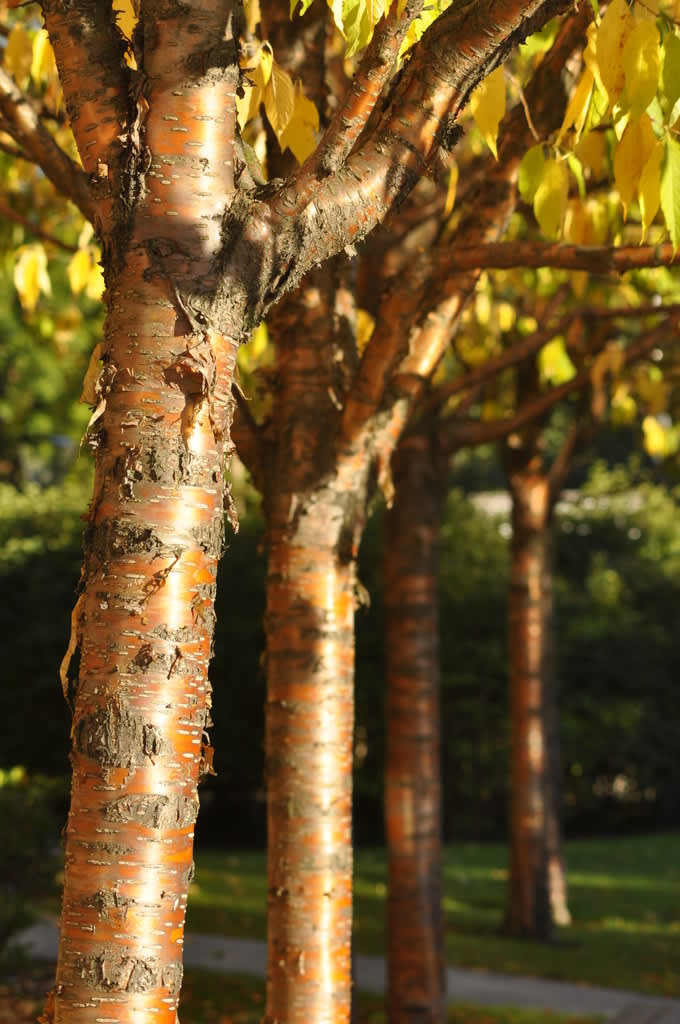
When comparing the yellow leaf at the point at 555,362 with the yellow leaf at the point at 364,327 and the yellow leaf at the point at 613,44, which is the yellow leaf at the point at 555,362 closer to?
the yellow leaf at the point at 364,327

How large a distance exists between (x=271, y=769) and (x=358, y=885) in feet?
28.7

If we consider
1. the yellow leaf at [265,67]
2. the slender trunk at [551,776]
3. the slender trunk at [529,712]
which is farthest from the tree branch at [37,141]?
the slender trunk at [551,776]

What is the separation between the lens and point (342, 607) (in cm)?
393

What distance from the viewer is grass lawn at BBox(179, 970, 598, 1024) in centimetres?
671

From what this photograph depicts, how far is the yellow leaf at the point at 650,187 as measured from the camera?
263 centimetres

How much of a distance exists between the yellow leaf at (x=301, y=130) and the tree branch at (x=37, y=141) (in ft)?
3.05

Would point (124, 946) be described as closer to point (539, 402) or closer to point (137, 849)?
point (137, 849)

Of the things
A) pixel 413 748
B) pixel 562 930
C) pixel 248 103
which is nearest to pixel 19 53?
pixel 248 103

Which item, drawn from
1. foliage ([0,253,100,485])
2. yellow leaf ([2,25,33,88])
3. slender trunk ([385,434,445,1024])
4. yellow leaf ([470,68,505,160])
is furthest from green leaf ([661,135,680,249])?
foliage ([0,253,100,485])

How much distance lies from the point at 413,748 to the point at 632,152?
4.25m

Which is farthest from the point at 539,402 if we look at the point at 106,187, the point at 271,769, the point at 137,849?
the point at 137,849

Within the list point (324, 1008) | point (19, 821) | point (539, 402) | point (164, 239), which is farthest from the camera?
point (19, 821)

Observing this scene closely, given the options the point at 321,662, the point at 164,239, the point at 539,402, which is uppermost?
the point at 539,402

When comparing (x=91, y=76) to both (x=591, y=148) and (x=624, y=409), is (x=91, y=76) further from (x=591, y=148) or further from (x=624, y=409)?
(x=624, y=409)
